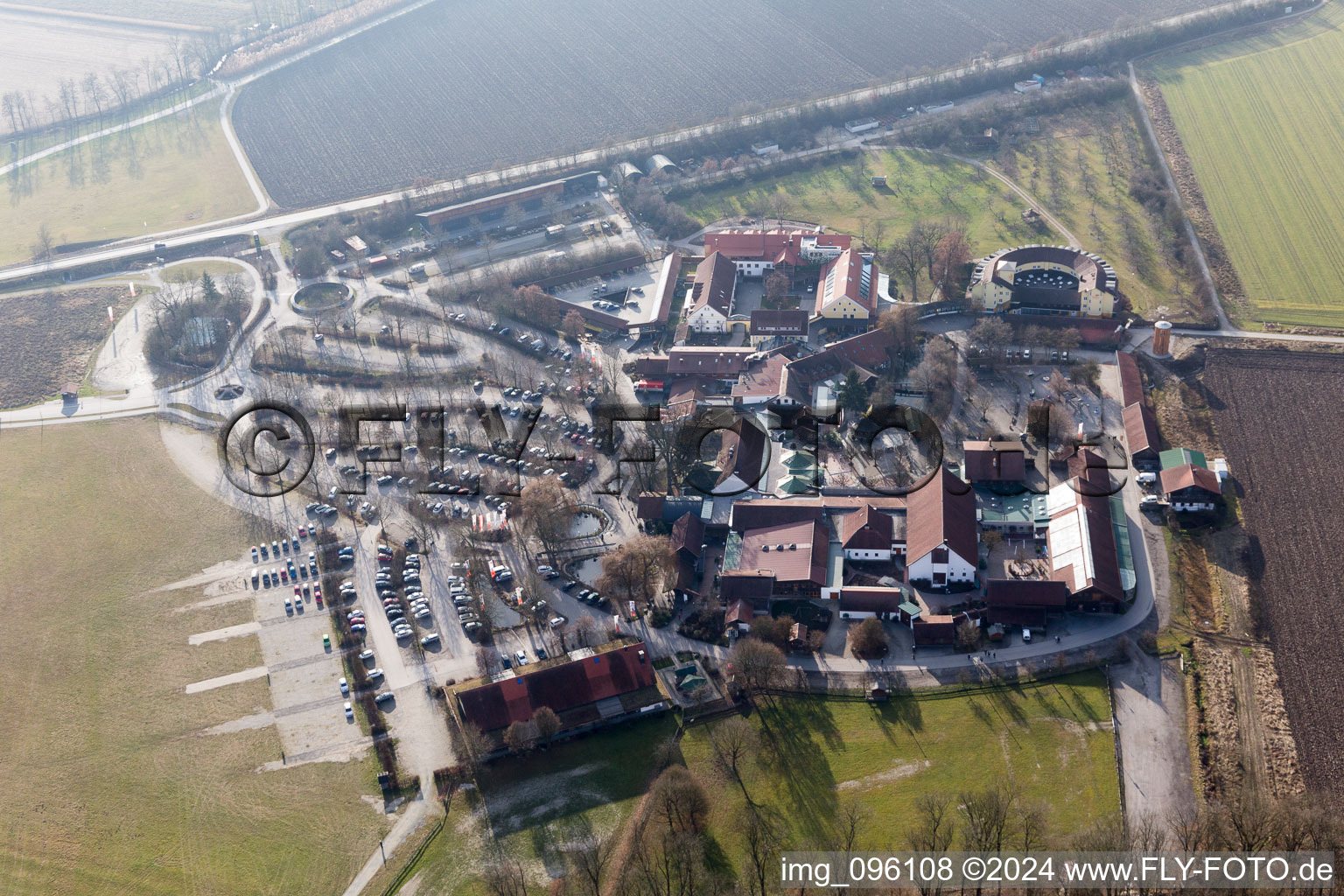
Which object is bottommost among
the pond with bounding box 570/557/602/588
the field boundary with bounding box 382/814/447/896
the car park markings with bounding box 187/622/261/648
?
the field boundary with bounding box 382/814/447/896

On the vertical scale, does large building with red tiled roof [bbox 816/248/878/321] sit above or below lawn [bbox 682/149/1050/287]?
below

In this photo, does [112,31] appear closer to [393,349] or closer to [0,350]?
[0,350]

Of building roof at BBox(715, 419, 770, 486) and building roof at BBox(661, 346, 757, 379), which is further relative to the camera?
building roof at BBox(661, 346, 757, 379)

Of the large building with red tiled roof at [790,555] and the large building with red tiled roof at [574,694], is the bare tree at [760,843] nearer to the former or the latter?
the large building with red tiled roof at [574,694]

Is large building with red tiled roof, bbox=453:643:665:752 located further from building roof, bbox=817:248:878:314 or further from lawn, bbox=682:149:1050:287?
lawn, bbox=682:149:1050:287

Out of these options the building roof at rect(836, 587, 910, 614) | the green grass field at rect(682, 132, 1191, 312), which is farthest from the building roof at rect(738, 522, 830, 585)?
the green grass field at rect(682, 132, 1191, 312)

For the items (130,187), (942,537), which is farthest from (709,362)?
(130,187)
